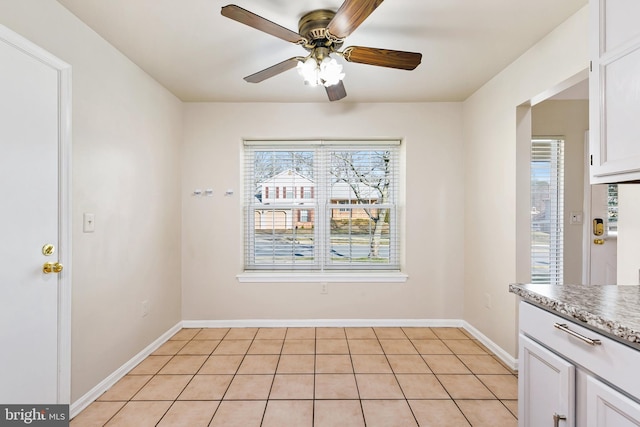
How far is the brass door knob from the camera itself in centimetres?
167

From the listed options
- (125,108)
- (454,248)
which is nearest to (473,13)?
(454,248)

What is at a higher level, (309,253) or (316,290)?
(309,253)

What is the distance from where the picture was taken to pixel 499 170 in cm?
271

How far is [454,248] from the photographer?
3.40 meters

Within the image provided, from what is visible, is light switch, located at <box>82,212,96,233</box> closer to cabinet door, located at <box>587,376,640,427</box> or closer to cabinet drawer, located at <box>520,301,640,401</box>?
cabinet drawer, located at <box>520,301,640,401</box>

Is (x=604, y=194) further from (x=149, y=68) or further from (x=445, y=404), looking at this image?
(x=149, y=68)

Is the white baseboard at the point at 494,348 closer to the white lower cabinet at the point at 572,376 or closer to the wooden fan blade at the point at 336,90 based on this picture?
the white lower cabinet at the point at 572,376

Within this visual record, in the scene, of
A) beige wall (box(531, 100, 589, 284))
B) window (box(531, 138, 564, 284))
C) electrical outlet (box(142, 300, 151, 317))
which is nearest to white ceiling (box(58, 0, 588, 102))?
beige wall (box(531, 100, 589, 284))

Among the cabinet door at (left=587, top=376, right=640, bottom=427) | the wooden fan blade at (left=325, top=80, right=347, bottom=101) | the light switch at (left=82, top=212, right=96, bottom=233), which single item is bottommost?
the cabinet door at (left=587, top=376, right=640, bottom=427)

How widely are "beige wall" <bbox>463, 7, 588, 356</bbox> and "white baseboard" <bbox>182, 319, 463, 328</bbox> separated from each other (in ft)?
1.12

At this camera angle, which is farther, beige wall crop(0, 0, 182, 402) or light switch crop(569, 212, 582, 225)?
light switch crop(569, 212, 582, 225)

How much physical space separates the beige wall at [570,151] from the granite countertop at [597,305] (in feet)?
6.98

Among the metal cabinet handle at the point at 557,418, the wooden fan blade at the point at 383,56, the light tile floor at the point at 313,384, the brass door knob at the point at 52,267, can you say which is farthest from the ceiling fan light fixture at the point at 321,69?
the light tile floor at the point at 313,384

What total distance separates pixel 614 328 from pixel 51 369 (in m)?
2.50
